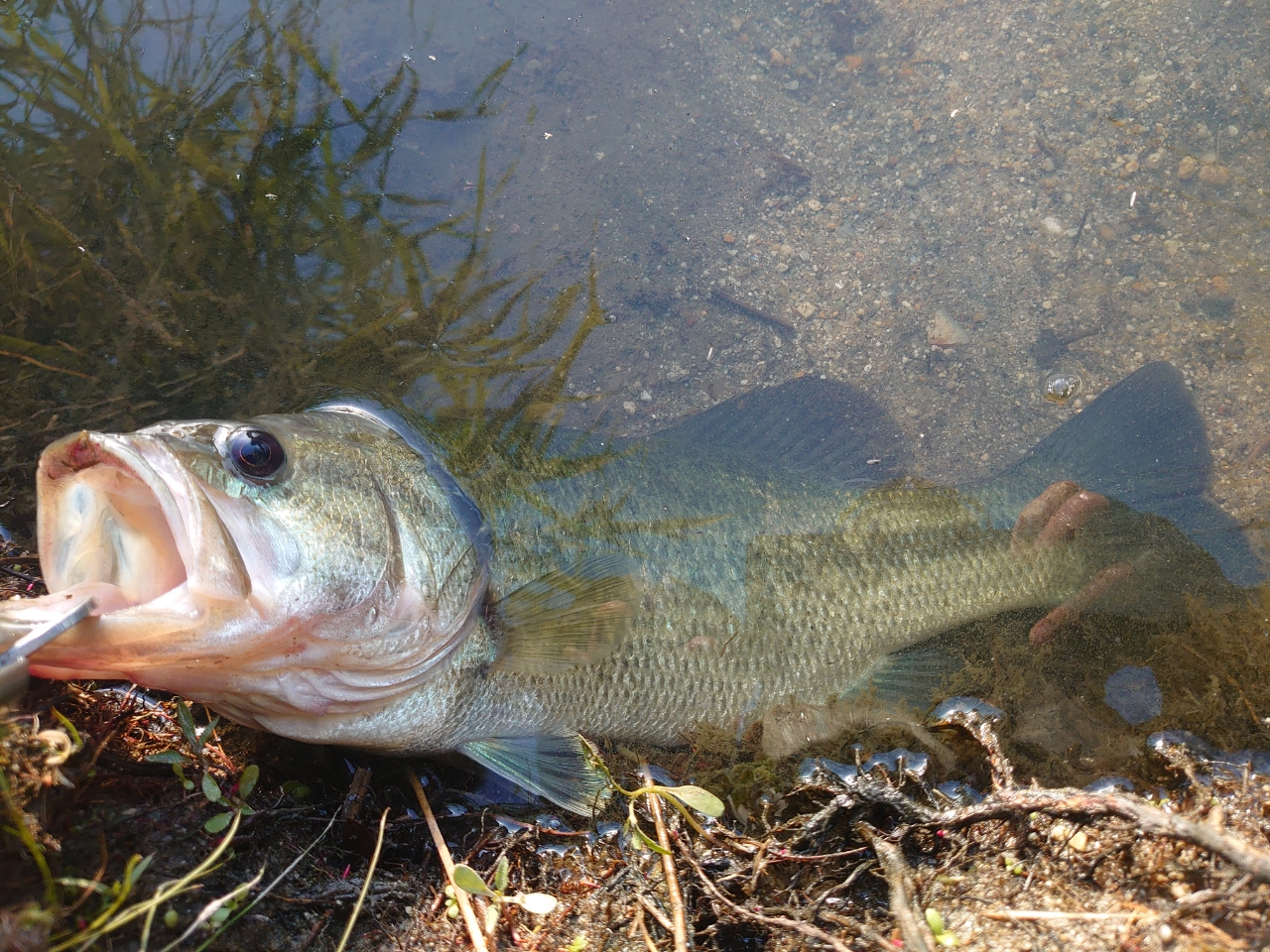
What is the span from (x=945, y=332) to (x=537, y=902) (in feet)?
12.2

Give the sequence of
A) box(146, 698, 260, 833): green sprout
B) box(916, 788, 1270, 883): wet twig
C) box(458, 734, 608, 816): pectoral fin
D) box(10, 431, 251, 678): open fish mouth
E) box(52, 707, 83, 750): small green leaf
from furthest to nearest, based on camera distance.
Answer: box(458, 734, 608, 816): pectoral fin
box(146, 698, 260, 833): green sprout
box(52, 707, 83, 750): small green leaf
box(10, 431, 251, 678): open fish mouth
box(916, 788, 1270, 883): wet twig

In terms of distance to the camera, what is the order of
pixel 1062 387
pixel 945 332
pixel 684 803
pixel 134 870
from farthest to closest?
pixel 945 332, pixel 1062 387, pixel 684 803, pixel 134 870

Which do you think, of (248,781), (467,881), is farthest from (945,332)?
(248,781)

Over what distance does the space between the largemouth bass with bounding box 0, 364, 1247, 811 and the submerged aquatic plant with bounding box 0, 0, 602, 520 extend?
0.57 meters

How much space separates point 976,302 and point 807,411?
5.16ft

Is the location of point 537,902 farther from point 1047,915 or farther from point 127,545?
point 127,545

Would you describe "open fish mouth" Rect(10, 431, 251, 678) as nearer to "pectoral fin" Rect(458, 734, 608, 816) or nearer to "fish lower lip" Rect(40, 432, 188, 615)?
"fish lower lip" Rect(40, 432, 188, 615)

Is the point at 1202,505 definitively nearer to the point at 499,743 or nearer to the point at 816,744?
the point at 816,744

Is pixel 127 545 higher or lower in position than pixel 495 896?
higher

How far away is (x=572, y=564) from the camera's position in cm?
281

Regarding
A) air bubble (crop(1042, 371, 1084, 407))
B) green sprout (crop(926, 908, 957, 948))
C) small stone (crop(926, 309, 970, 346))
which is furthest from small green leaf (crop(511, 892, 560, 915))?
air bubble (crop(1042, 371, 1084, 407))

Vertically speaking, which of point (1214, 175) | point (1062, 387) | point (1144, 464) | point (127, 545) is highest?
point (1214, 175)

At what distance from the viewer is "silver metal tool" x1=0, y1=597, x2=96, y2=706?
156cm

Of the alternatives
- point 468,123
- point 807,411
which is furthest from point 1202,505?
point 468,123
